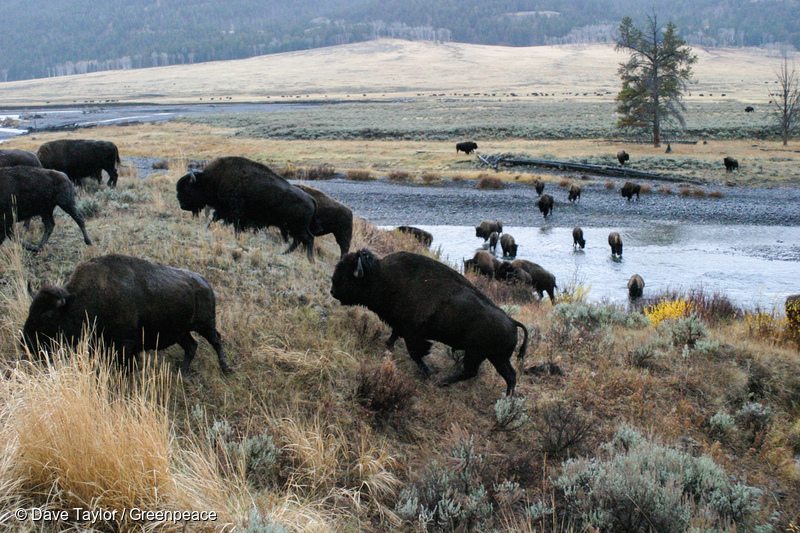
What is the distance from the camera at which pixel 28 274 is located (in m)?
7.75

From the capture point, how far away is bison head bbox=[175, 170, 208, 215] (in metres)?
11.0

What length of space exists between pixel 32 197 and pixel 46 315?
3.85 m

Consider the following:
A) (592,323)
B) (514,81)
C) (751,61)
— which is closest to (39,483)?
(592,323)

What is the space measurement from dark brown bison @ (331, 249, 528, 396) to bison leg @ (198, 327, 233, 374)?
1.62m

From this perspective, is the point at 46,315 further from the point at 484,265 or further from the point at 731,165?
the point at 731,165

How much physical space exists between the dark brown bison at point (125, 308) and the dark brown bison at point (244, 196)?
4721 mm

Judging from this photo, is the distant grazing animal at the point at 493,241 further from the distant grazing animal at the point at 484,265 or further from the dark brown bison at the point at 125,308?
the dark brown bison at the point at 125,308

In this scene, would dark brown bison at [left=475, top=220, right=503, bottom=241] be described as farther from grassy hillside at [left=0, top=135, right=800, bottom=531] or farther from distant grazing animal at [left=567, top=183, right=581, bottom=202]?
grassy hillside at [left=0, top=135, right=800, bottom=531]

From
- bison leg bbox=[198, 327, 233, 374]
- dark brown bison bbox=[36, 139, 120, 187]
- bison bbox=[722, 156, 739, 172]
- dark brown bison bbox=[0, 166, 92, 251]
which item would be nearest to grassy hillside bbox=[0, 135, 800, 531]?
bison leg bbox=[198, 327, 233, 374]

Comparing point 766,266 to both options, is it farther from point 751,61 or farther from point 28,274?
point 751,61

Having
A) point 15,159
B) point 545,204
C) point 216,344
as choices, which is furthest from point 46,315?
point 545,204

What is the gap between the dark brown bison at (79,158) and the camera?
1486cm

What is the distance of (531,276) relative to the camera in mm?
16234

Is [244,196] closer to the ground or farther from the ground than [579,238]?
farther from the ground
